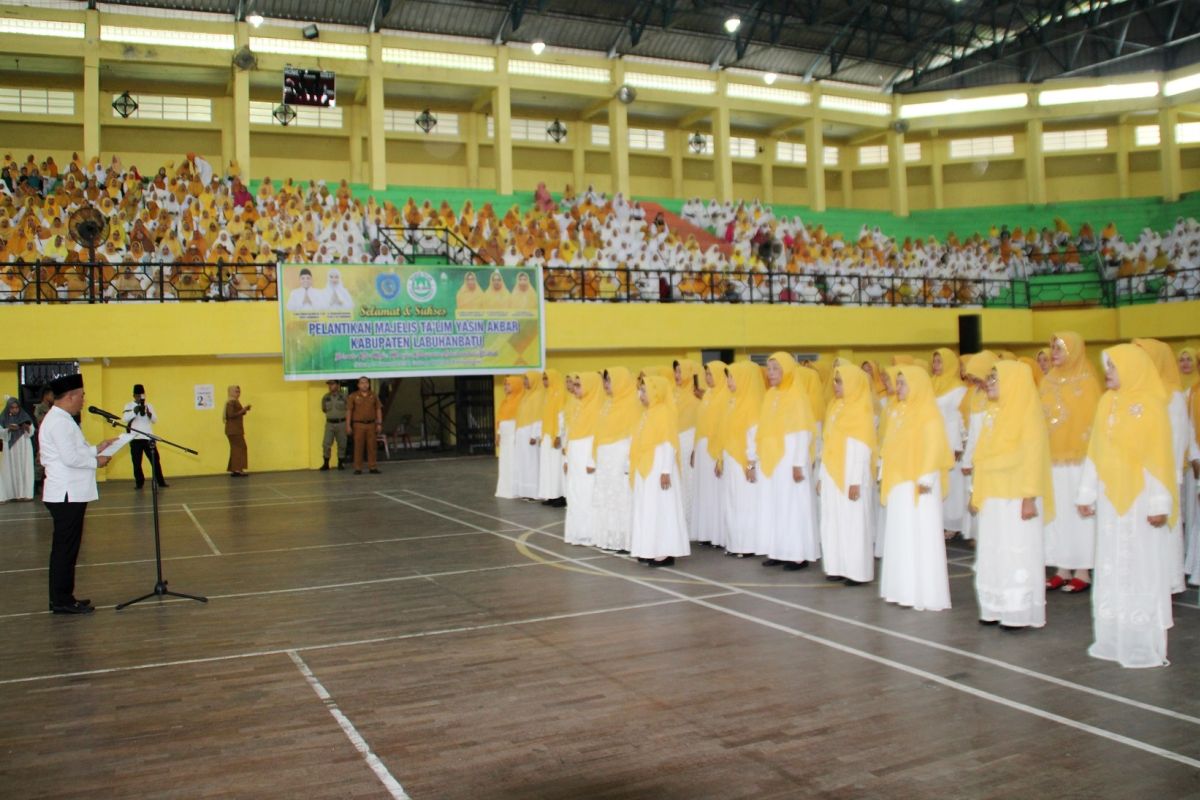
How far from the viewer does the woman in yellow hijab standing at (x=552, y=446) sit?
13000 millimetres

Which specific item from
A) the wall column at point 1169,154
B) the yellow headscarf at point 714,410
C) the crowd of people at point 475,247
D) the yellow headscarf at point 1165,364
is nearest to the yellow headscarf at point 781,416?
the yellow headscarf at point 714,410

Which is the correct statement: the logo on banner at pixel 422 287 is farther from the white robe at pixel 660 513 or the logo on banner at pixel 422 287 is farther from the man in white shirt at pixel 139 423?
the white robe at pixel 660 513

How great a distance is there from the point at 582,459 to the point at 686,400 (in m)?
1.47

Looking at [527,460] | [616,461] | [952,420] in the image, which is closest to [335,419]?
[527,460]

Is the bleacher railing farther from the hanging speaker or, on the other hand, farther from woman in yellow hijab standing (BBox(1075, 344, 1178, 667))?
woman in yellow hijab standing (BBox(1075, 344, 1178, 667))

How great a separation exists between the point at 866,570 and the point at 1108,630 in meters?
2.20

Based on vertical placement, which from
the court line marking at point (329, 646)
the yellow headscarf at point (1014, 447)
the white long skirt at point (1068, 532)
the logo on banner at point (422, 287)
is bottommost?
the court line marking at point (329, 646)

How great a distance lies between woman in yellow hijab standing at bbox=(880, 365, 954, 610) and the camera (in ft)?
22.3

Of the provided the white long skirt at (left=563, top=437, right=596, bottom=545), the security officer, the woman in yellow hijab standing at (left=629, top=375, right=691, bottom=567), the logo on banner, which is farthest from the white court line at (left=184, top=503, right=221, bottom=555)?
the logo on banner

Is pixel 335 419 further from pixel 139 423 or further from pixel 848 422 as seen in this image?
pixel 848 422

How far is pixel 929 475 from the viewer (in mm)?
6781

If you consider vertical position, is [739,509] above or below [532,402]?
below

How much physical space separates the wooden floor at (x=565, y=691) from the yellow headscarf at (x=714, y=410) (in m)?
1.44

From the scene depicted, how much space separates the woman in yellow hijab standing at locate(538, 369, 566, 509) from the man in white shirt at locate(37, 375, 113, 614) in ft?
21.2
